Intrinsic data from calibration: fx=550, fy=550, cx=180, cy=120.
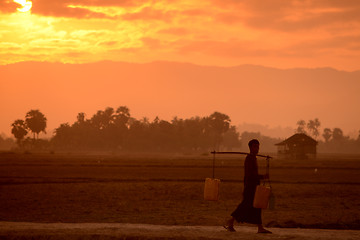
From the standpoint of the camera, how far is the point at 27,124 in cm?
Answer: 18388

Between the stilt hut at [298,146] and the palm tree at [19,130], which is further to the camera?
the palm tree at [19,130]

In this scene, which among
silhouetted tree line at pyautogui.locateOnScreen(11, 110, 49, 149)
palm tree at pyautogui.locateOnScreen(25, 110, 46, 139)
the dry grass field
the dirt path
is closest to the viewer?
the dirt path

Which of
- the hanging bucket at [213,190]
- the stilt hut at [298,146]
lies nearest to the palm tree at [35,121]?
the stilt hut at [298,146]

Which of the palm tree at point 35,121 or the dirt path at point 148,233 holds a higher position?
the palm tree at point 35,121

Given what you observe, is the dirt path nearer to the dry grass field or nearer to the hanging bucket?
the hanging bucket

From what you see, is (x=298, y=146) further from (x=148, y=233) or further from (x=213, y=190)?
(x=148, y=233)

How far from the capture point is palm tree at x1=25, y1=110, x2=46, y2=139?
608 feet

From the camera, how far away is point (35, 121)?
7352 inches

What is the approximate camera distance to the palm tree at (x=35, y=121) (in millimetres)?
185250

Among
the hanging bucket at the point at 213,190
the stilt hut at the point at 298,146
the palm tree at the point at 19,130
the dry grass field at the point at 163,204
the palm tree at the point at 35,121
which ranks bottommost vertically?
the dry grass field at the point at 163,204

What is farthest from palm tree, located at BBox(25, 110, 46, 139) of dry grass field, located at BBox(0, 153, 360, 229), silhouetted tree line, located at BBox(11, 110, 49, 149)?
dry grass field, located at BBox(0, 153, 360, 229)

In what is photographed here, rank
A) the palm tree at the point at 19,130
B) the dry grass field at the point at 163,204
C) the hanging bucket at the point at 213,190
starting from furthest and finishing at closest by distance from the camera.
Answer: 1. the palm tree at the point at 19,130
2. the dry grass field at the point at 163,204
3. the hanging bucket at the point at 213,190

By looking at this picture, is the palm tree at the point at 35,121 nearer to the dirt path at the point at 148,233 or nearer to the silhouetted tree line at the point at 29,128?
the silhouetted tree line at the point at 29,128

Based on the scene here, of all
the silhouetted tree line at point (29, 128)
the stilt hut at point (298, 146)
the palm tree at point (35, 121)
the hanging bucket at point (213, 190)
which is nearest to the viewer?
the hanging bucket at point (213, 190)
